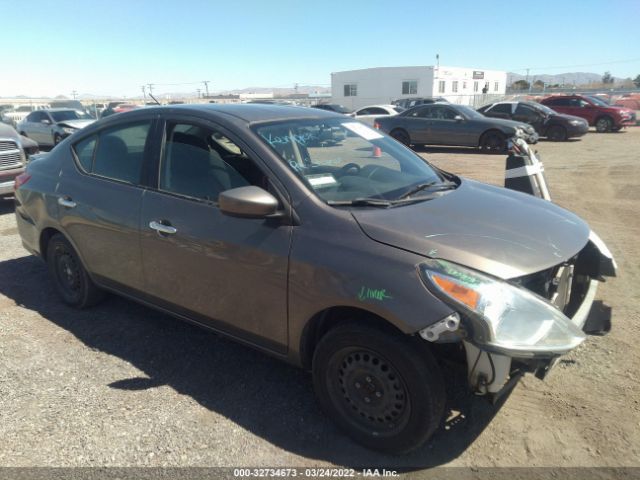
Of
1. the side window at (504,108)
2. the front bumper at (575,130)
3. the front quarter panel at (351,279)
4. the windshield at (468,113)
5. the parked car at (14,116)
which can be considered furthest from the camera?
the parked car at (14,116)

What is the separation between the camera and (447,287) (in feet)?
7.20

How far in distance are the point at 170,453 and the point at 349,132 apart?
7.96ft

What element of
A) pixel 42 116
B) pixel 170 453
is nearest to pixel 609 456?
pixel 170 453

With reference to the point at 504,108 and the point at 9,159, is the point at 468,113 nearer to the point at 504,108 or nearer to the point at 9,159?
the point at 504,108

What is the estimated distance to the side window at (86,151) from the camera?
394 cm

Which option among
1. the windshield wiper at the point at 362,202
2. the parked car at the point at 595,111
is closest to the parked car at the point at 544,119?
the parked car at the point at 595,111

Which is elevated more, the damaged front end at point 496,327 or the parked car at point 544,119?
the damaged front end at point 496,327

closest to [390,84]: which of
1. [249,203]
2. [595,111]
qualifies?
[595,111]

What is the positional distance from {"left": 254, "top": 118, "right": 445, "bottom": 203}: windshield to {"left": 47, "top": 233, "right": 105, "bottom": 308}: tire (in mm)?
2250

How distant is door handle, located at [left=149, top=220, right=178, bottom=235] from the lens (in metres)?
3.14

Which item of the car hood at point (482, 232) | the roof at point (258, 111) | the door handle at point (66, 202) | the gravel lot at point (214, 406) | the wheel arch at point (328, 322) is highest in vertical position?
the roof at point (258, 111)

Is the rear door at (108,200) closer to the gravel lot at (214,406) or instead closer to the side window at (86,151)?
the side window at (86,151)

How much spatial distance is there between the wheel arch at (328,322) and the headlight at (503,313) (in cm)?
36

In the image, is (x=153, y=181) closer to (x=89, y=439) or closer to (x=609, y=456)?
(x=89, y=439)
